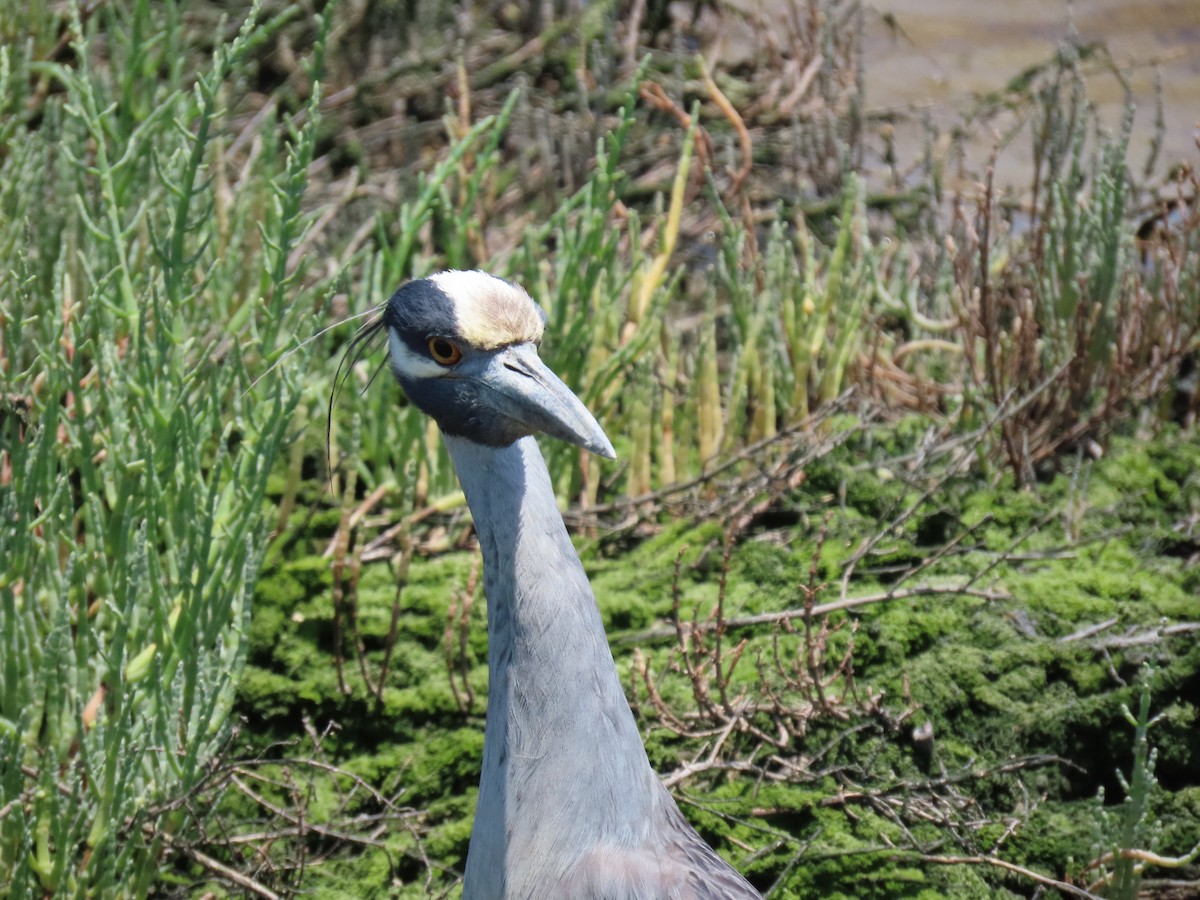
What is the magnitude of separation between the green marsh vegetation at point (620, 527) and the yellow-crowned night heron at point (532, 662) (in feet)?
1.76

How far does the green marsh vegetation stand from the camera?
2.55 meters

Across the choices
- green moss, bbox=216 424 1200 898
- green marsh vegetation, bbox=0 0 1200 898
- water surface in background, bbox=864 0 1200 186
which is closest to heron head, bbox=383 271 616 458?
green marsh vegetation, bbox=0 0 1200 898

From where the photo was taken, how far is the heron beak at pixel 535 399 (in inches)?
76.2

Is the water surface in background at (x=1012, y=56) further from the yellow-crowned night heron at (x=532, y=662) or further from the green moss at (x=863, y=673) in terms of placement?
the yellow-crowned night heron at (x=532, y=662)

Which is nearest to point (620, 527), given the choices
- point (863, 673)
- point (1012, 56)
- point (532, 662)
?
point (863, 673)

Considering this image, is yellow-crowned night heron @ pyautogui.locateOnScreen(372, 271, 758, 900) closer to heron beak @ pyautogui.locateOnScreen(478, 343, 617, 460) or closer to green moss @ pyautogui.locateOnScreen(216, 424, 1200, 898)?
heron beak @ pyautogui.locateOnScreen(478, 343, 617, 460)

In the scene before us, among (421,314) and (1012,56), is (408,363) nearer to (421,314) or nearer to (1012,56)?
(421,314)

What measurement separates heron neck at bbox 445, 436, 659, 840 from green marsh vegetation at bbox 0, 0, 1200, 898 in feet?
2.03

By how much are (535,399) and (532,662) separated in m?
0.42

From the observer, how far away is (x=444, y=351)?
206cm

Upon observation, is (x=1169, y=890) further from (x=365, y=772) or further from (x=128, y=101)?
(x=128, y=101)

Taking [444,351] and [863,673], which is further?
[863,673]

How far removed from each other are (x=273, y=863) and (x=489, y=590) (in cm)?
100

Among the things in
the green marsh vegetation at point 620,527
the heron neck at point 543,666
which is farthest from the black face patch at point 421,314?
the green marsh vegetation at point 620,527
